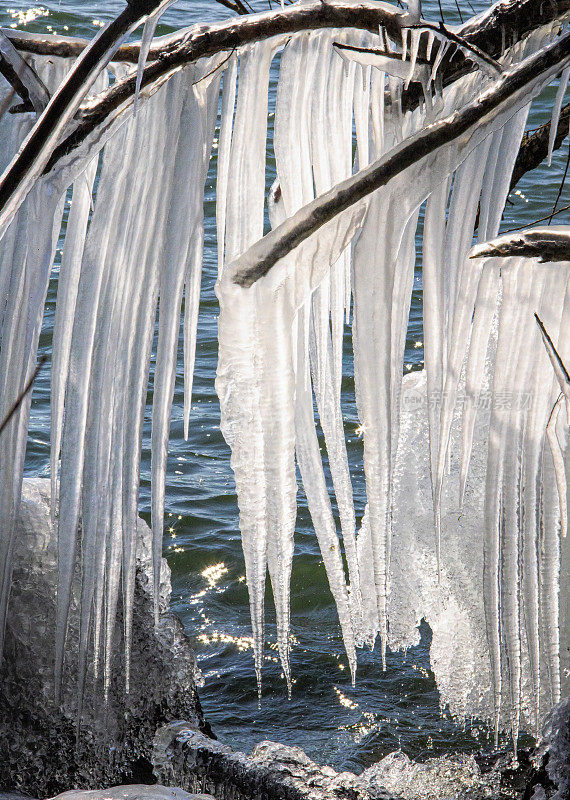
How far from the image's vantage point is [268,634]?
5121mm

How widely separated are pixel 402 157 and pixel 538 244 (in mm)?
431

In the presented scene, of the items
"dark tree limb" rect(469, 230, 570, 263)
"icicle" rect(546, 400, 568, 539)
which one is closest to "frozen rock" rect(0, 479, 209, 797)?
"icicle" rect(546, 400, 568, 539)

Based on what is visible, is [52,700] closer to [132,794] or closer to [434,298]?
[132,794]

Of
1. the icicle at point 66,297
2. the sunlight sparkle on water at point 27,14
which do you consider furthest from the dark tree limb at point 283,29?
the sunlight sparkle on water at point 27,14

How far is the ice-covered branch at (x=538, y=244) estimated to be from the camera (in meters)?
2.30

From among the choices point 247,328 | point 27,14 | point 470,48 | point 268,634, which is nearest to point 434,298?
point 247,328

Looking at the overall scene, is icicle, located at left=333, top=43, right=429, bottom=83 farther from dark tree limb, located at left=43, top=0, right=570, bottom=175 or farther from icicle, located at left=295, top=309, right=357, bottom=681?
icicle, located at left=295, top=309, right=357, bottom=681

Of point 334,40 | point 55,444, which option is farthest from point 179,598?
point 334,40

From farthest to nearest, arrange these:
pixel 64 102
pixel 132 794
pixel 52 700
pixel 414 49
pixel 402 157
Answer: pixel 52 700
pixel 132 794
pixel 414 49
pixel 402 157
pixel 64 102

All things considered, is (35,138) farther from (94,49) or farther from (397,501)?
(397,501)

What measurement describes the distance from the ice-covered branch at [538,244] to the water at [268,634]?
2637mm

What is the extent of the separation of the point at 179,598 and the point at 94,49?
13.2 ft

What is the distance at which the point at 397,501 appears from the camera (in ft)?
13.9

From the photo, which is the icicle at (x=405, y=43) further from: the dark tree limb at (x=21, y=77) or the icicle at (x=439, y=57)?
the dark tree limb at (x=21, y=77)
